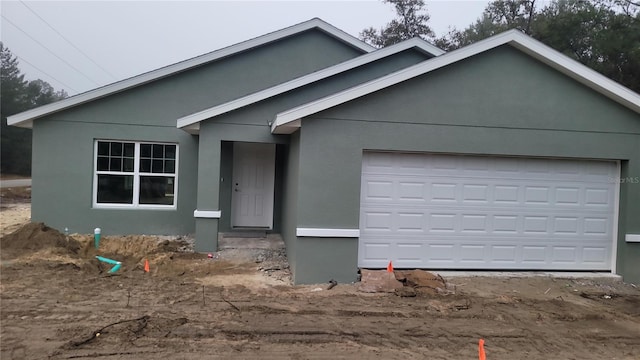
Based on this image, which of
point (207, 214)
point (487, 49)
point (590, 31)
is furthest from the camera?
point (590, 31)

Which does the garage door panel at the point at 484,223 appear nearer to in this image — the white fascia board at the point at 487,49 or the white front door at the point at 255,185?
the white fascia board at the point at 487,49

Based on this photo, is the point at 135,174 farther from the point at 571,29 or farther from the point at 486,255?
the point at 571,29

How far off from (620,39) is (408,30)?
1489 centimetres

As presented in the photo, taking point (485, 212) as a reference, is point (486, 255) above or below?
below

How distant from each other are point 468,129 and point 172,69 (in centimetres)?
770

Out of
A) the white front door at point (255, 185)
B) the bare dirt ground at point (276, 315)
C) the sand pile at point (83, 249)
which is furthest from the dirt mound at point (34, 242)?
the white front door at point (255, 185)

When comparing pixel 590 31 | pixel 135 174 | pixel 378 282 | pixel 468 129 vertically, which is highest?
pixel 590 31

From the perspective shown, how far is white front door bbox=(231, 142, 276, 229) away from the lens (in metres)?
12.3

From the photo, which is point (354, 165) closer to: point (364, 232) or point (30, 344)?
point (364, 232)

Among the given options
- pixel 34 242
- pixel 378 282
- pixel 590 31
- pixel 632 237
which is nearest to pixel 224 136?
pixel 34 242

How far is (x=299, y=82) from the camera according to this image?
10422mm

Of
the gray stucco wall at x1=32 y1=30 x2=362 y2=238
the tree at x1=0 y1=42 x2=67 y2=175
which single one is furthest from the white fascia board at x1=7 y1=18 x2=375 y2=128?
the tree at x1=0 y1=42 x2=67 y2=175

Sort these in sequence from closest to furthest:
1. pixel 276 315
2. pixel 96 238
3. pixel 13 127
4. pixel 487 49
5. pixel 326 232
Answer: pixel 276 315 < pixel 326 232 < pixel 487 49 < pixel 96 238 < pixel 13 127

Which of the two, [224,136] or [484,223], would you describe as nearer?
[484,223]
